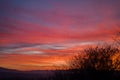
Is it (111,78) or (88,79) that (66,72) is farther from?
(111,78)

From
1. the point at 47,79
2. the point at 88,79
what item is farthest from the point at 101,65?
the point at 47,79

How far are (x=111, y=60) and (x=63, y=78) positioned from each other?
5.19m

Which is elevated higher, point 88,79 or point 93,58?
point 93,58

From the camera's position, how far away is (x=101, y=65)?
81.4 ft

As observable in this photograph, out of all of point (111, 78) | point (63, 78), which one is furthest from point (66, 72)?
point (111, 78)

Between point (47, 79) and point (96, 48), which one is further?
point (96, 48)

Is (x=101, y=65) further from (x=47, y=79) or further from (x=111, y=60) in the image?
(x=47, y=79)

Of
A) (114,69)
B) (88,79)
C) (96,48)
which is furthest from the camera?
(96,48)

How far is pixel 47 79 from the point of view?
23391 mm

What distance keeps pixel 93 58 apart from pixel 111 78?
3238 millimetres

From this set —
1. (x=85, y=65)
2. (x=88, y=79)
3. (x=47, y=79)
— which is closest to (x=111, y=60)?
(x=85, y=65)

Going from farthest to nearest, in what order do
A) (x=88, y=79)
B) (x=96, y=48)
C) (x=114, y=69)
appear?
(x=96, y=48), (x=114, y=69), (x=88, y=79)

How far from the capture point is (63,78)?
23.0m

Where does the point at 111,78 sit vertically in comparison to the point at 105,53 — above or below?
below
